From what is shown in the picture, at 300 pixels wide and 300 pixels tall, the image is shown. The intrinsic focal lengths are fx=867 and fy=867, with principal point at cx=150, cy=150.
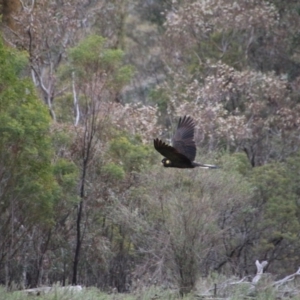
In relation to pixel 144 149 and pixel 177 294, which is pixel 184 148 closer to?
pixel 177 294

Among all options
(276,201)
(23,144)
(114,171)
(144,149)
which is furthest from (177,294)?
(276,201)

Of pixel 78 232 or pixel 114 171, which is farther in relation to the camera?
pixel 114 171

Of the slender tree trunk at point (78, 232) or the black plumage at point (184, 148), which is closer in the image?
the black plumage at point (184, 148)

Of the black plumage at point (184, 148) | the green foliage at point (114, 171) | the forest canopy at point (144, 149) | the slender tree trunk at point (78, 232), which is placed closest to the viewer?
the black plumage at point (184, 148)

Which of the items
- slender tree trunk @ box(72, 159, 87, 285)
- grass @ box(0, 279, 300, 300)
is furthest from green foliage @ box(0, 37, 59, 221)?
grass @ box(0, 279, 300, 300)

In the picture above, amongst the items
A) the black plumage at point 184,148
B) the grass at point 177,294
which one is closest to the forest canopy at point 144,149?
the grass at point 177,294

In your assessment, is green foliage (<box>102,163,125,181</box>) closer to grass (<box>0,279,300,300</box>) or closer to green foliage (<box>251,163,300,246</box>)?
green foliage (<box>251,163,300,246</box>)

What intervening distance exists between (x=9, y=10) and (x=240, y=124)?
720cm

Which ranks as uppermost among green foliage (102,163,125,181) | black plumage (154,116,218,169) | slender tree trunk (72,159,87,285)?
black plumage (154,116,218,169)

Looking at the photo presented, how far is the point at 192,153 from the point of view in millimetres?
13289

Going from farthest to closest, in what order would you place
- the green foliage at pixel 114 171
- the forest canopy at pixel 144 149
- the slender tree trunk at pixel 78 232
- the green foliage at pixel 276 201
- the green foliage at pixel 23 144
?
the green foliage at pixel 276 201, the green foliage at pixel 114 171, the slender tree trunk at pixel 78 232, the forest canopy at pixel 144 149, the green foliage at pixel 23 144

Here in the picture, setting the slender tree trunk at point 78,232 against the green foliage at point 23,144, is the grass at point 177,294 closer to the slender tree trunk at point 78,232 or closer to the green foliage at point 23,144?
the green foliage at point 23,144

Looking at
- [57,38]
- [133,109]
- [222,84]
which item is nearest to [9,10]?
[57,38]

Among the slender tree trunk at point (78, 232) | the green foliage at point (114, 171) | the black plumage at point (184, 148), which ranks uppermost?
the black plumage at point (184, 148)
